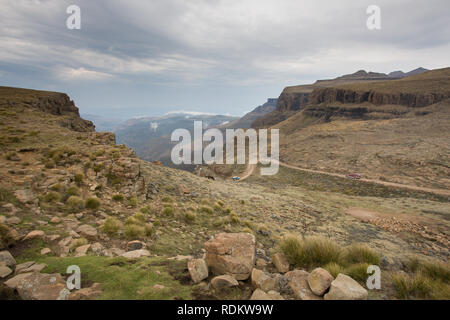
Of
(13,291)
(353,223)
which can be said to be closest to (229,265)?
(13,291)

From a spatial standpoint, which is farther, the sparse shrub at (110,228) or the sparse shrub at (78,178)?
the sparse shrub at (78,178)

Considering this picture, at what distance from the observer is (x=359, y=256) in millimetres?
5473

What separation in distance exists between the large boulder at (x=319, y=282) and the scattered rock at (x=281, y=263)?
4.49 feet

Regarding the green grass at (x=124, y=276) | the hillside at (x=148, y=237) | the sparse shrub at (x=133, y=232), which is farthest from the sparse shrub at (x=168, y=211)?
the green grass at (x=124, y=276)

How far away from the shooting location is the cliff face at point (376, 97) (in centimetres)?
7769

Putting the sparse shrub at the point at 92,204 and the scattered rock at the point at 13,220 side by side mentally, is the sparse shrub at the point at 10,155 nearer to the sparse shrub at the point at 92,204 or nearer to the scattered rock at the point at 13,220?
the sparse shrub at the point at 92,204

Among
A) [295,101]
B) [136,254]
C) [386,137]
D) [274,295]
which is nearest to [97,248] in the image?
[136,254]

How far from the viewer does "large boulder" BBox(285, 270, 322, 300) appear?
3.74 metres

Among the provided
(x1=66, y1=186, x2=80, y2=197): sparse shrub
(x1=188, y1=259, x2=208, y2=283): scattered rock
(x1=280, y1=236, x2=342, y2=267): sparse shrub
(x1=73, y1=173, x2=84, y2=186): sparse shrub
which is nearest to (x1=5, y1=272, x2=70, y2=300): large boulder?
(x1=188, y1=259, x2=208, y2=283): scattered rock

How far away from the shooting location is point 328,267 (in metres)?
4.61

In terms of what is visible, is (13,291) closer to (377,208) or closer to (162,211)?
(162,211)

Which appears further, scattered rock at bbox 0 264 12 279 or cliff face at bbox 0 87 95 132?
cliff face at bbox 0 87 95 132

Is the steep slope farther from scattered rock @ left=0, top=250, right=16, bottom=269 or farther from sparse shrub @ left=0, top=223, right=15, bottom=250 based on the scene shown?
sparse shrub @ left=0, top=223, right=15, bottom=250

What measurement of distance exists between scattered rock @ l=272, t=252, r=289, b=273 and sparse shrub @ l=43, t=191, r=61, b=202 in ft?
26.5
